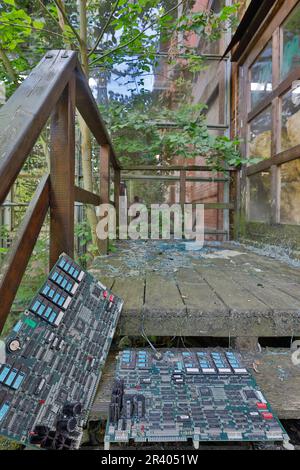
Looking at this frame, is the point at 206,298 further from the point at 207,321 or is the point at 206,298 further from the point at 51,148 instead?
Answer: the point at 51,148

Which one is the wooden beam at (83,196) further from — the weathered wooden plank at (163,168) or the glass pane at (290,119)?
the weathered wooden plank at (163,168)

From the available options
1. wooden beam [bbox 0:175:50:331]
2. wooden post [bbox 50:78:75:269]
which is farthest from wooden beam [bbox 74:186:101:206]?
wooden beam [bbox 0:175:50:331]

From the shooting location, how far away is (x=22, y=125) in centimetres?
63

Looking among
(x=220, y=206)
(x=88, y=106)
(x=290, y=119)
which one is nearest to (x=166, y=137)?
(x=220, y=206)

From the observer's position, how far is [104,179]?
2.03m

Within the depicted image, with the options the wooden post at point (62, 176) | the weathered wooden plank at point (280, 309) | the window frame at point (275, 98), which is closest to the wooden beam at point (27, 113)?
the wooden post at point (62, 176)

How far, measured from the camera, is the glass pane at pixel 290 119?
77.7 inches

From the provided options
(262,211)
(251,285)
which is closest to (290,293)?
(251,285)

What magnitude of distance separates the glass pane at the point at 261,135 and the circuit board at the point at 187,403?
219 centimetres

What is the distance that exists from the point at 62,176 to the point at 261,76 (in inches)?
102

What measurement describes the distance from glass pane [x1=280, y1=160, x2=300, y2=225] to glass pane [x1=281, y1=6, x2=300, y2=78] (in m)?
0.75

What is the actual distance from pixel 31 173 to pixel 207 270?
106 inches

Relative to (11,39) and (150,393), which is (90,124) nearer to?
(11,39)
